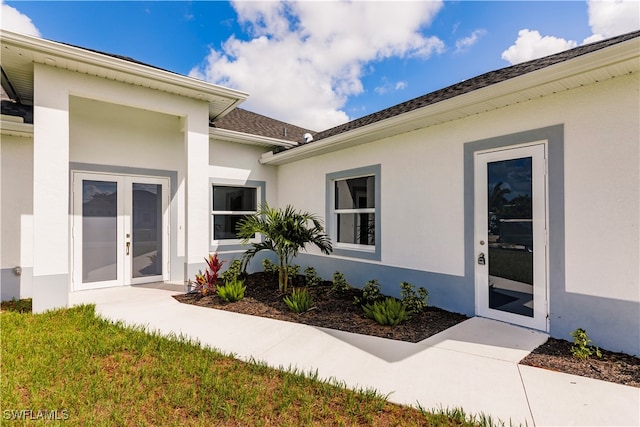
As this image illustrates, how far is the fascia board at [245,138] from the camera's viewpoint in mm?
7902

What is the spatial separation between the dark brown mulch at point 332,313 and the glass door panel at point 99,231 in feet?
7.29

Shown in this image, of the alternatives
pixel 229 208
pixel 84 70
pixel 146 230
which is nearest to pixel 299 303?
pixel 229 208

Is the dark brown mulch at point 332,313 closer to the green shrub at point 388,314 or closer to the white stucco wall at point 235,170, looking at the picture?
the green shrub at point 388,314

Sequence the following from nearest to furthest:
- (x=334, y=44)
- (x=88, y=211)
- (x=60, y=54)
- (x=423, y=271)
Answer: (x=60, y=54), (x=423, y=271), (x=88, y=211), (x=334, y=44)

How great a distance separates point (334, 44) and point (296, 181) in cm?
397

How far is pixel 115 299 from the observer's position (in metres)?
6.21

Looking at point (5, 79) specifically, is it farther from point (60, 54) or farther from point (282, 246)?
point (282, 246)

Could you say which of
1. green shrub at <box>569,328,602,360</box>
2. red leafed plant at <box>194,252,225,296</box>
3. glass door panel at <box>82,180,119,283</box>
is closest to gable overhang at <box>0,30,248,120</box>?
glass door panel at <box>82,180,119,283</box>

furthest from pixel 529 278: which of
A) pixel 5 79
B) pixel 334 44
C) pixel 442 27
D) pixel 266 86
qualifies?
pixel 266 86

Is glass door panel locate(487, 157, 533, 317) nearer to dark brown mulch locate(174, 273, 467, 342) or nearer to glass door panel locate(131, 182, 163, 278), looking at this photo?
dark brown mulch locate(174, 273, 467, 342)

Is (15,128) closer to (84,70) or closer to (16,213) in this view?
(16,213)

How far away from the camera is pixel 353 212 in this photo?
746 centimetres

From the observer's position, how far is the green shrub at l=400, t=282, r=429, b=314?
5.37 metres

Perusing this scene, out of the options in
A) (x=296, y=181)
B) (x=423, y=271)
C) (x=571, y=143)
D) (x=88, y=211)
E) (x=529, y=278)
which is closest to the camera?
(x=571, y=143)
